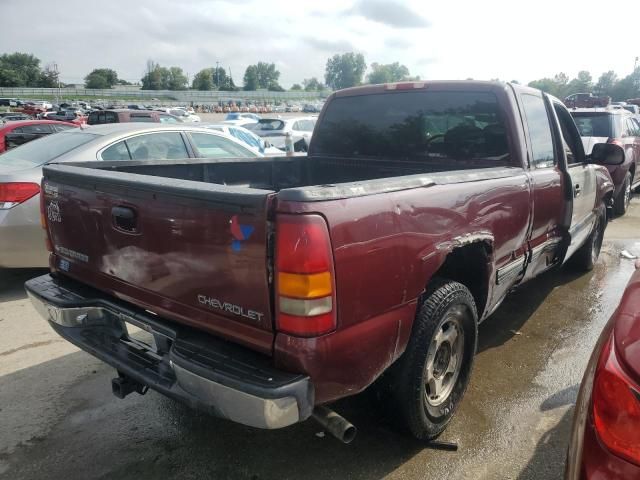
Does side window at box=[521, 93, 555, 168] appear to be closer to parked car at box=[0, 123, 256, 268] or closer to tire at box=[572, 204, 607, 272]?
tire at box=[572, 204, 607, 272]

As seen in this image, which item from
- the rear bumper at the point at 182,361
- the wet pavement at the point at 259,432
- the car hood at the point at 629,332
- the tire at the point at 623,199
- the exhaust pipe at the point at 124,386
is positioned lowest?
the wet pavement at the point at 259,432

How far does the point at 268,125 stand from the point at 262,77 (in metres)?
145

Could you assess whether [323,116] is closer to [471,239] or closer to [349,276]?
[471,239]

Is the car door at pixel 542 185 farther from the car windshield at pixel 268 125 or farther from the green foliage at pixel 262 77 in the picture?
the green foliage at pixel 262 77

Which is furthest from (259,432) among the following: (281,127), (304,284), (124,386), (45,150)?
(281,127)

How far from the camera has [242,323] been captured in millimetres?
2088

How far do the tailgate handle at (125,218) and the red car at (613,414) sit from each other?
2.00 meters

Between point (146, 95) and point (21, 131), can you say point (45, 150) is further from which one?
point (146, 95)

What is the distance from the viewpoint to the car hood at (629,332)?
1.41 meters

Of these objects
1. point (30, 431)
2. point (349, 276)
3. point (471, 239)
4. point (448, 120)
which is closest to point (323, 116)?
point (448, 120)

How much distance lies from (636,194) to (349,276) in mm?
12244

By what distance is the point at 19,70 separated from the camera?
110062mm

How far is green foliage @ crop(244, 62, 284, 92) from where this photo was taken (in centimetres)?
14288

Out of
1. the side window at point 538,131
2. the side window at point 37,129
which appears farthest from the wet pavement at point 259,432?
the side window at point 37,129
